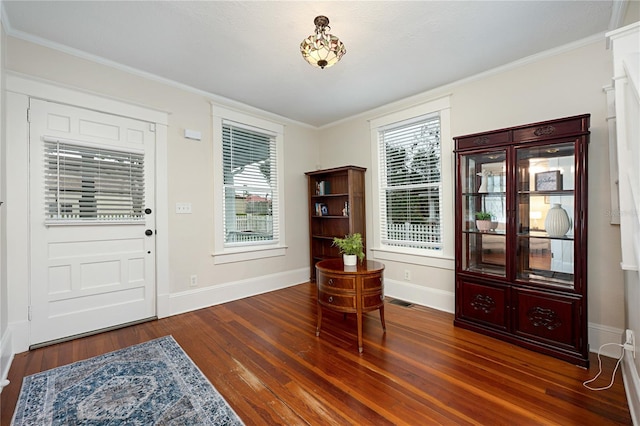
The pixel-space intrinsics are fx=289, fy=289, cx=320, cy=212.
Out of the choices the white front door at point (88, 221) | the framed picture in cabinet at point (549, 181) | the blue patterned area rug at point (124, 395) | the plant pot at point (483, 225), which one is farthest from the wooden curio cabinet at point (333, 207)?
the blue patterned area rug at point (124, 395)

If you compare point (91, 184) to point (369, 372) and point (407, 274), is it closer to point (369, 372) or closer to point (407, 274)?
point (369, 372)

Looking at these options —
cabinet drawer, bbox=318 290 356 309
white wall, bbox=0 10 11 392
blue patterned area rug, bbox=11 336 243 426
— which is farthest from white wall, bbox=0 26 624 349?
cabinet drawer, bbox=318 290 356 309

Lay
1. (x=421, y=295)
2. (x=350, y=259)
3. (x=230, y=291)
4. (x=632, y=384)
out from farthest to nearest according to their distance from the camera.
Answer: (x=230, y=291), (x=421, y=295), (x=350, y=259), (x=632, y=384)

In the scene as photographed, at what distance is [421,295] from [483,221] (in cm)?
125

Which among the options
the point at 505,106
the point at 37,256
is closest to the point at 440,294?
the point at 505,106

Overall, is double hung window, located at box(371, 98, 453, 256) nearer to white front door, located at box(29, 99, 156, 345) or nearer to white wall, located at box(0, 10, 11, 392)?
white front door, located at box(29, 99, 156, 345)

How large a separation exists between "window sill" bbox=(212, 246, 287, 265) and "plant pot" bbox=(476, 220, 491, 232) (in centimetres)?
269

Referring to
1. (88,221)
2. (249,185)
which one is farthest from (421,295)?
(88,221)

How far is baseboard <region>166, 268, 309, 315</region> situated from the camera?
3359mm

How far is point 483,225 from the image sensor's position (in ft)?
9.39

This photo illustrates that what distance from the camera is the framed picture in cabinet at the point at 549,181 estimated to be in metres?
2.42

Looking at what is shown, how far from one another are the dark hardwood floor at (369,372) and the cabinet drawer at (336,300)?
338mm

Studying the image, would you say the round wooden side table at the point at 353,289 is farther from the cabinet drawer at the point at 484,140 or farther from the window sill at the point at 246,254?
the window sill at the point at 246,254

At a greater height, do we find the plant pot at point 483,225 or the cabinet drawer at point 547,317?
the plant pot at point 483,225
